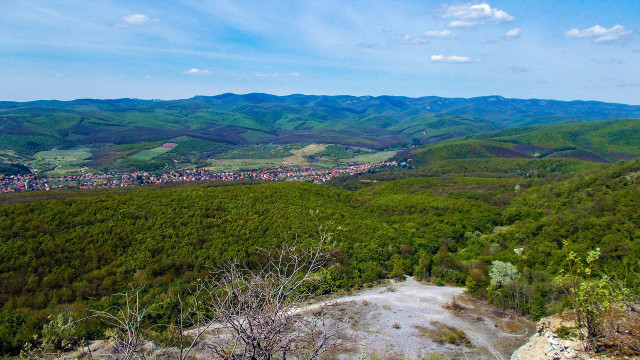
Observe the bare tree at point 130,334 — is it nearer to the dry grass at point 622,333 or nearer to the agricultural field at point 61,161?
the dry grass at point 622,333

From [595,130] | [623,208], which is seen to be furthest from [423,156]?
[623,208]

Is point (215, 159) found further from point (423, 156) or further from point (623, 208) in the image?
point (623, 208)

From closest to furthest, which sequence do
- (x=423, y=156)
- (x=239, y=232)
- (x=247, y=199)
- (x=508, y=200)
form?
1. (x=239, y=232)
2. (x=247, y=199)
3. (x=508, y=200)
4. (x=423, y=156)

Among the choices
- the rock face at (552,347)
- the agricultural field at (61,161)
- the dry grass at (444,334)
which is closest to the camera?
the rock face at (552,347)

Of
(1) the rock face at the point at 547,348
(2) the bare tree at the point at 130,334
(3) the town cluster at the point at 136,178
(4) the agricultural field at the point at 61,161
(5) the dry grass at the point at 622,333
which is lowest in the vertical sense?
(3) the town cluster at the point at 136,178

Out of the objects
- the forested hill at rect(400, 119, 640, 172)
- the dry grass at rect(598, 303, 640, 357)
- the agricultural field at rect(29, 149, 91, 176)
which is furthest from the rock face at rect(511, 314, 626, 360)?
the agricultural field at rect(29, 149, 91, 176)

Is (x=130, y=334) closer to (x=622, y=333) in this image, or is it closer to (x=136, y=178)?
(x=622, y=333)

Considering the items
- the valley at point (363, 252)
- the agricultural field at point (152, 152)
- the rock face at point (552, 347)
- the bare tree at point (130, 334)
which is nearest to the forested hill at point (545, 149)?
the valley at point (363, 252)

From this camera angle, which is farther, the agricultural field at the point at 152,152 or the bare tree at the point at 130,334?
the agricultural field at the point at 152,152

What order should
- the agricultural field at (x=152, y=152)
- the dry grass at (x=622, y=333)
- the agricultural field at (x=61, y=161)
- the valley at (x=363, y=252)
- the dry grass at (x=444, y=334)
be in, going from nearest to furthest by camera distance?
the dry grass at (x=622, y=333)
the dry grass at (x=444, y=334)
the valley at (x=363, y=252)
the agricultural field at (x=61, y=161)
the agricultural field at (x=152, y=152)

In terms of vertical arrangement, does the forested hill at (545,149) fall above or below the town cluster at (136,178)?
above

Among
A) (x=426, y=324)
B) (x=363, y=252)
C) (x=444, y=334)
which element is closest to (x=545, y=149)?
(x=363, y=252)
